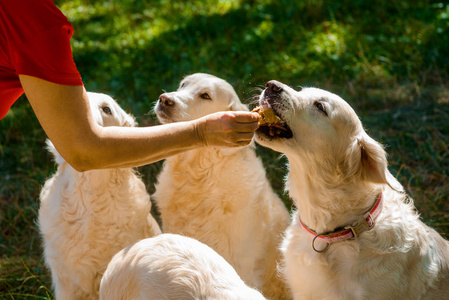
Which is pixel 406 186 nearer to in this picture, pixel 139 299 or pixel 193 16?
pixel 139 299

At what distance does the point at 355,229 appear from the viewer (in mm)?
2994

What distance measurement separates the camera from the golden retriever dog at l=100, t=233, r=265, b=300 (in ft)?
6.88

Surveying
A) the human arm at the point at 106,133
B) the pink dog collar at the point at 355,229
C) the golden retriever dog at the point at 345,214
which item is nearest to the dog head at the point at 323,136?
the golden retriever dog at the point at 345,214

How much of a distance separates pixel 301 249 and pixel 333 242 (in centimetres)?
23

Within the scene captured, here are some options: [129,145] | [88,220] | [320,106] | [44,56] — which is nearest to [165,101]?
[88,220]

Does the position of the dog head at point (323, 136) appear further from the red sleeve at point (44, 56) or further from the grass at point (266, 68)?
the grass at point (266, 68)

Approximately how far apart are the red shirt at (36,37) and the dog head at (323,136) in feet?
4.29

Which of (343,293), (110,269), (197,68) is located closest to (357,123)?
(343,293)

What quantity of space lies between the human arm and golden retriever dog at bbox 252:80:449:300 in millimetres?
453

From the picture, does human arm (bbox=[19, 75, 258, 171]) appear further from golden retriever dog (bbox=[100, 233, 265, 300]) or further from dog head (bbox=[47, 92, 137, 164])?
dog head (bbox=[47, 92, 137, 164])

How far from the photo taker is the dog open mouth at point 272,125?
3.02 m

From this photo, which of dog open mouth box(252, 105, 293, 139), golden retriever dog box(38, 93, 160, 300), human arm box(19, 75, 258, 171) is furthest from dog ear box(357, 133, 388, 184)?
golden retriever dog box(38, 93, 160, 300)

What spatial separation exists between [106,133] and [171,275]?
0.72m

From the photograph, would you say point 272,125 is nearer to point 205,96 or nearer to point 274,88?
point 274,88
